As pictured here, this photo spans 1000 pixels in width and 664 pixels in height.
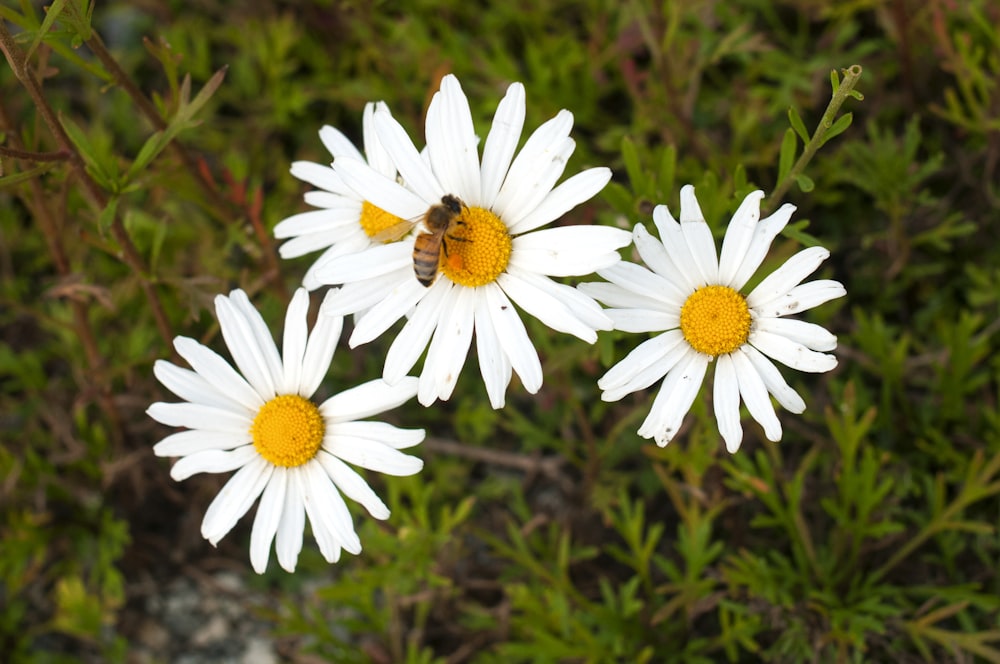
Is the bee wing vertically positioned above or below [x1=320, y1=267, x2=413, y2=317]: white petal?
above

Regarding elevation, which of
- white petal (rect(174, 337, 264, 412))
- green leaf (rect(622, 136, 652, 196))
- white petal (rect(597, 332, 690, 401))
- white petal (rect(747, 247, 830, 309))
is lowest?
white petal (rect(597, 332, 690, 401))

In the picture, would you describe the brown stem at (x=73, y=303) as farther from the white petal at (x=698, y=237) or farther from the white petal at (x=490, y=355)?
the white petal at (x=698, y=237)

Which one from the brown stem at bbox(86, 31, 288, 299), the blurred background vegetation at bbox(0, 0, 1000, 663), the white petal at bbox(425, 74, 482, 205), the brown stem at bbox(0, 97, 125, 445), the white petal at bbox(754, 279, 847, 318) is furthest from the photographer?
the blurred background vegetation at bbox(0, 0, 1000, 663)

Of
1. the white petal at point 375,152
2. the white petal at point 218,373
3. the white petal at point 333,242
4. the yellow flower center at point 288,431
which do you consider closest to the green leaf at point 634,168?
the white petal at point 375,152

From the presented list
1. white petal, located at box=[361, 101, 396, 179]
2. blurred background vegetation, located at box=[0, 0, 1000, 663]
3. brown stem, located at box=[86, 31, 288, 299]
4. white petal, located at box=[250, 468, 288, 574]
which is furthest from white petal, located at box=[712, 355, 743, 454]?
brown stem, located at box=[86, 31, 288, 299]

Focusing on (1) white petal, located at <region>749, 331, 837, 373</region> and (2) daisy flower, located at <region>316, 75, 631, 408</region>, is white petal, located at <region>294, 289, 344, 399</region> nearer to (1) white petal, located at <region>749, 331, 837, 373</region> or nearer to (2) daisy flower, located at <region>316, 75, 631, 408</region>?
(2) daisy flower, located at <region>316, 75, 631, 408</region>

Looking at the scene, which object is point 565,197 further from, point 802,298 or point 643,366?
point 802,298
